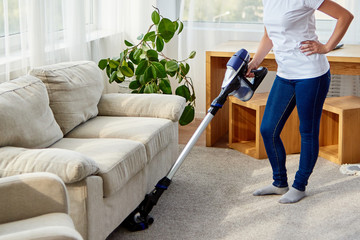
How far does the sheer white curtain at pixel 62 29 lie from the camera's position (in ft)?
11.2

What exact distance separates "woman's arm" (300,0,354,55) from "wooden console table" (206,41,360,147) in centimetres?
90

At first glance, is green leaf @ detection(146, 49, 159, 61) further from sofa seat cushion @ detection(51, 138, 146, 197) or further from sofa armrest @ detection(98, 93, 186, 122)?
sofa seat cushion @ detection(51, 138, 146, 197)

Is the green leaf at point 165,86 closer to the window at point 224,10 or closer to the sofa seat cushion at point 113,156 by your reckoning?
the window at point 224,10

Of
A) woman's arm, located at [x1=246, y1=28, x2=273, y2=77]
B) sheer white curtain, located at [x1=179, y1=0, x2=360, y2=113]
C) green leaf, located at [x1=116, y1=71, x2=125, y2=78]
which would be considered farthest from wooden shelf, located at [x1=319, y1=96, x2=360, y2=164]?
green leaf, located at [x1=116, y1=71, x2=125, y2=78]

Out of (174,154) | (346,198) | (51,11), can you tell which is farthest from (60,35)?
(346,198)

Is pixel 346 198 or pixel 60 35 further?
pixel 60 35

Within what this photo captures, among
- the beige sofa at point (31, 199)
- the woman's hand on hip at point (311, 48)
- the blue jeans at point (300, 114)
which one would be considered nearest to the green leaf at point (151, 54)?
the blue jeans at point (300, 114)

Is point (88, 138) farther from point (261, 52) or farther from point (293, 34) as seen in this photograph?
point (293, 34)

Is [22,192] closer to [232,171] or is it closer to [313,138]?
[313,138]

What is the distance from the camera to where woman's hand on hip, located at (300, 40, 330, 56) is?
3.08 m

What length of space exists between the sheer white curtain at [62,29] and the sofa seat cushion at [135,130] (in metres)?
0.48

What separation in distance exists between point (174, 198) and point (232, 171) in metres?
0.59

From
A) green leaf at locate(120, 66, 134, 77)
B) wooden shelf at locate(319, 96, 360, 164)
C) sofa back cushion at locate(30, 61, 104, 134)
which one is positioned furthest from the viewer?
green leaf at locate(120, 66, 134, 77)

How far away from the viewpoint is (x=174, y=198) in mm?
3461
